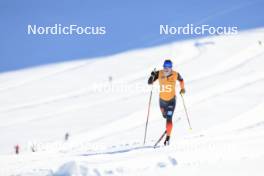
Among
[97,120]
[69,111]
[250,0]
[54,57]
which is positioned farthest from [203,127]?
[250,0]

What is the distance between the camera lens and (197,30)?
137 feet

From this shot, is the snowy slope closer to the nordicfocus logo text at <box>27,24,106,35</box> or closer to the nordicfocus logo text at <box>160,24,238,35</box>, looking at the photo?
the nordicfocus logo text at <box>160,24,238,35</box>

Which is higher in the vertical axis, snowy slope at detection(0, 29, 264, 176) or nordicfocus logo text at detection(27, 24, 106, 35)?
nordicfocus logo text at detection(27, 24, 106, 35)

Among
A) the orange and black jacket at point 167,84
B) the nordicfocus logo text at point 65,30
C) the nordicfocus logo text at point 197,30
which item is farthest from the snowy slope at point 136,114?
the nordicfocus logo text at point 65,30

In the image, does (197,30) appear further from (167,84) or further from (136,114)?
(167,84)

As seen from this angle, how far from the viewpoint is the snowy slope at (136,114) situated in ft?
20.1

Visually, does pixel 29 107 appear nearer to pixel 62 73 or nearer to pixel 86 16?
pixel 62 73

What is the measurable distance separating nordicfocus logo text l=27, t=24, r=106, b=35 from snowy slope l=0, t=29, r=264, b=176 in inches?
238

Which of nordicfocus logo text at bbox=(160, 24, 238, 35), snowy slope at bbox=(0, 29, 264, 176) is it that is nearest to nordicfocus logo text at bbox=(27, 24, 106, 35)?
nordicfocus logo text at bbox=(160, 24, 238, 35)

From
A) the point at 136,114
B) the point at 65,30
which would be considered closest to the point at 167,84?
the point at 136,114

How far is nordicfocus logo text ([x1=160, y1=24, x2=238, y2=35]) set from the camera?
133 feet

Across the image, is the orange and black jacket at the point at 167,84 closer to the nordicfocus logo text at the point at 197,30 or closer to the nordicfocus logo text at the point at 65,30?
the nordicfocus logo text at the point at 65,30

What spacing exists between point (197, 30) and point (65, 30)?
984 cm

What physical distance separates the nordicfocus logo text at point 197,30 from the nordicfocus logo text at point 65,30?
4776 mm
